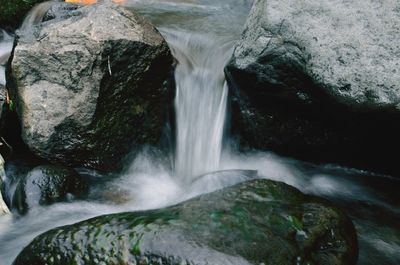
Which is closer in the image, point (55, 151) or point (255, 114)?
point (55, 151)

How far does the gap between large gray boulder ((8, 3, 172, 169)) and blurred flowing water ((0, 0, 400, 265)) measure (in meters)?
0.34

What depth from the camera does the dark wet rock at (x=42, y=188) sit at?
178 inches

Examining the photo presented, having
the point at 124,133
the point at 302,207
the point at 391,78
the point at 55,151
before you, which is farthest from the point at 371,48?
the point at 55,151

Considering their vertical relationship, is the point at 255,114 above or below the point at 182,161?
above

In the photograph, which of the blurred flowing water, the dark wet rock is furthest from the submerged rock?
the dark wet rock

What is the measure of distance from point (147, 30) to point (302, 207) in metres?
2.88

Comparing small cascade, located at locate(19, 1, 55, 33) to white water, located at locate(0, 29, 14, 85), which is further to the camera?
small cascade, located at locate(19, 1, 55, 33)

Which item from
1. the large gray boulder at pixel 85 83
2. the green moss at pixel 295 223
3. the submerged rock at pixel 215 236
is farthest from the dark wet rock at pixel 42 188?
the green moss at pixel 295 223

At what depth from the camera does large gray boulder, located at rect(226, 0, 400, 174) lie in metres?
4.56

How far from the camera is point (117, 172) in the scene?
5.35 metres

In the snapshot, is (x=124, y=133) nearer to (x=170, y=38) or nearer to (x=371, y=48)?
(x=170, y=38)

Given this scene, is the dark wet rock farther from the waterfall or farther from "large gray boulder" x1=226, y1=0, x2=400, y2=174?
"large gray boulder" x1=226, y1=0, x2=400, y2=174

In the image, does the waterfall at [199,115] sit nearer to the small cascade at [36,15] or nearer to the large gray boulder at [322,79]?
the large gray boulder at [322,79]

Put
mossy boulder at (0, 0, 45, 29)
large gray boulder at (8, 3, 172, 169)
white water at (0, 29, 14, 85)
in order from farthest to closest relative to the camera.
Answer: mossy boulder at (0, 0, 45, 29) < white water at (0, 29, 14, 85) < large gray boulder at (8, 3, 172, 169)
